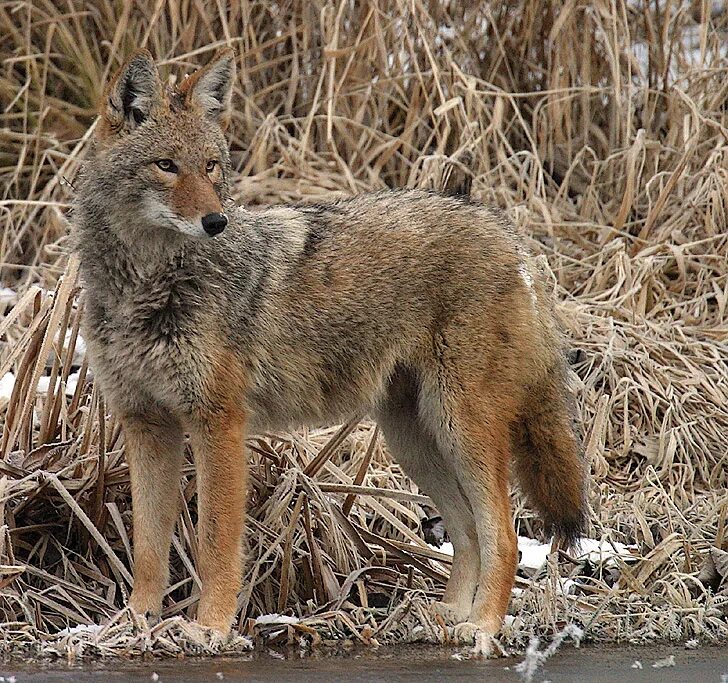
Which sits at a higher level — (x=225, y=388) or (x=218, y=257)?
(x=218, y=257)

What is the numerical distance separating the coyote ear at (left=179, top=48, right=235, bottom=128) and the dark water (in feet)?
7.12

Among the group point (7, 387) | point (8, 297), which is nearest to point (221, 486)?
point (7, 387)

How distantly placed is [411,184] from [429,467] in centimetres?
325

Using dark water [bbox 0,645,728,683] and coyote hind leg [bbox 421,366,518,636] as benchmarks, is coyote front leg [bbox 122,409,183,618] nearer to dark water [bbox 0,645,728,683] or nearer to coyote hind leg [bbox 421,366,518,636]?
dark water [bbox 0,645,728,683]

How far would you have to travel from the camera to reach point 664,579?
590cm

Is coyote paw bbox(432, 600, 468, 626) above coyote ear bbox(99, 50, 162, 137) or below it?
below

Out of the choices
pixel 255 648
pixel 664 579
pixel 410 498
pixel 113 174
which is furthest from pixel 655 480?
pixel 113 174

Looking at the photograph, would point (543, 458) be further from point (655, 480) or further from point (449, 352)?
point (655, 480)

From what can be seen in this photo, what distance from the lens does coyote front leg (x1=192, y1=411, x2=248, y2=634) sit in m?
5.17

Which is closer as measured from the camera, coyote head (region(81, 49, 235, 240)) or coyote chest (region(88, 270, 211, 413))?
coyote head (region(81, 49, 235, 240))

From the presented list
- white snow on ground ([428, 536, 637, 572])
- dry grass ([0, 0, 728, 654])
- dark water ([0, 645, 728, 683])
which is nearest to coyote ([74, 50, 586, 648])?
dry grass ([0, 0, 728, 654])

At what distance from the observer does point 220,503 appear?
521 cm

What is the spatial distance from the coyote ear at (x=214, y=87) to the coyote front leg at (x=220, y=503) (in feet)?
4.06

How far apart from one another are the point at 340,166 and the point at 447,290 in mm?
3583
